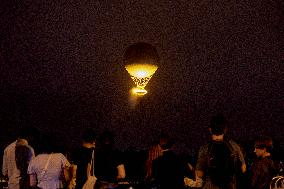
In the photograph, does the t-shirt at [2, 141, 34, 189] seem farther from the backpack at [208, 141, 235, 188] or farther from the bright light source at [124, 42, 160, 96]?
the backpack at [208, 141, 235, 188]

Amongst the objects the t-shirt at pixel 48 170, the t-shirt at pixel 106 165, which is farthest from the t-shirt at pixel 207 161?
the t-shirt at pixel 48 170

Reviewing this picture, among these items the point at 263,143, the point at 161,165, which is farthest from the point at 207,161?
the point at 263,143

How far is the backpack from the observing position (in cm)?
436

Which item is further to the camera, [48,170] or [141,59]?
[141,59]

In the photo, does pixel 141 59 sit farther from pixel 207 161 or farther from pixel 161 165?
pixel 207 161

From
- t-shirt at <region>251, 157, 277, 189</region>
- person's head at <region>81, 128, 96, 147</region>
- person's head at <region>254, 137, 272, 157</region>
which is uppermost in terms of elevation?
person's head at <region>81, 128, 96, 147</region>

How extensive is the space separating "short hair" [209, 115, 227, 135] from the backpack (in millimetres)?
119

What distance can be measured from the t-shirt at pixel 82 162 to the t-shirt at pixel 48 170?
223mm

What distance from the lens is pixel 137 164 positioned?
10.3 meters

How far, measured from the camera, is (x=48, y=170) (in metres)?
4.94

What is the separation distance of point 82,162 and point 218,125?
1675mm

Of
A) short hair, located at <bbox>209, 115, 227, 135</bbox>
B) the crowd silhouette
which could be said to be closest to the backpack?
the crowd silhouette

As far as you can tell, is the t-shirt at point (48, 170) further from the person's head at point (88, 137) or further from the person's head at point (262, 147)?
the person's head at point (262, 147)

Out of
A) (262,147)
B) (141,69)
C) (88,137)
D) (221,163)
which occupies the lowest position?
(221,163)
